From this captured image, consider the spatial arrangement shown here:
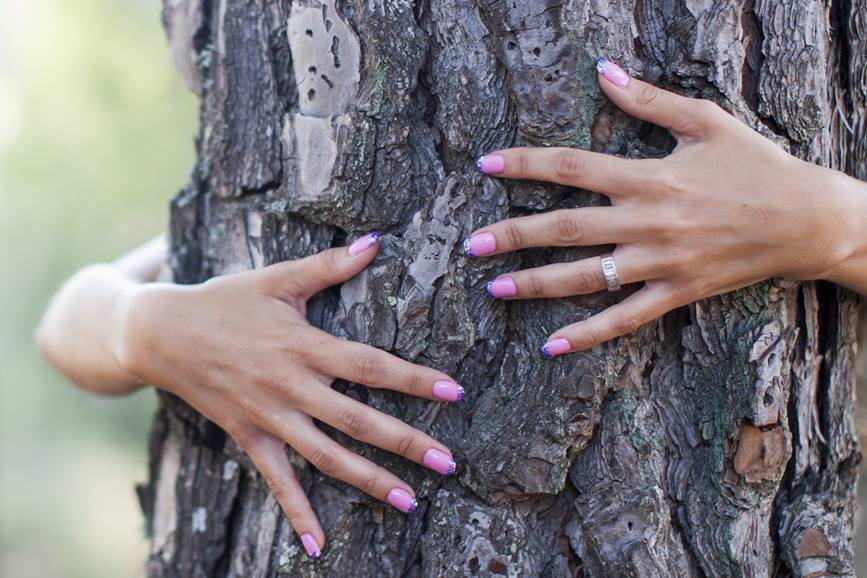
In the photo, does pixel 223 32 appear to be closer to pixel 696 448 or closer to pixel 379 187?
pixel 379 187

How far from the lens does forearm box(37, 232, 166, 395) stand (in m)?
1.47

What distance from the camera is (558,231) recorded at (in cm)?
114

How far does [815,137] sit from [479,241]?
1.92ft

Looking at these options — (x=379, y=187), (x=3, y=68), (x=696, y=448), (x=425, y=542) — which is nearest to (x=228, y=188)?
(x=379, y=187)

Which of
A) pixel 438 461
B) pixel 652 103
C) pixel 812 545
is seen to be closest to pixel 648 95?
pixel 652 103

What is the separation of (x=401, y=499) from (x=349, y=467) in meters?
0.10

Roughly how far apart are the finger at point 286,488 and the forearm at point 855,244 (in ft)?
2.98

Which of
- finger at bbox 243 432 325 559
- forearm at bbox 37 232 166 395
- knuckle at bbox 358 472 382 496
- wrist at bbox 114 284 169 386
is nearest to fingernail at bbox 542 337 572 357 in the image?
knuckle at bbox 358 472 382 496

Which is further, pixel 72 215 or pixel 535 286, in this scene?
pixel 72 215

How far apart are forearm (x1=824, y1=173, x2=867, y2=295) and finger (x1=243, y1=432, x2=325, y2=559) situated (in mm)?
908

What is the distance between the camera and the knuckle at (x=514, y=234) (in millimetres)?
1163

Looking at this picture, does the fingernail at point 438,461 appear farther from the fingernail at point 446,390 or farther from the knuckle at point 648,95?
the knuckle at point 648,95

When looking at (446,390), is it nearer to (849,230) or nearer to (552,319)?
(552,319)

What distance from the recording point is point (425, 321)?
4.01 feet
